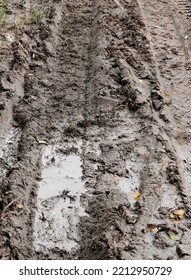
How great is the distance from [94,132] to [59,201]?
3.89ft

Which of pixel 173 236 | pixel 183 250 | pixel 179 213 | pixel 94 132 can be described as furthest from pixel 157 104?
pixel 183 250

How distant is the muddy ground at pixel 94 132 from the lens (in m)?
4.47

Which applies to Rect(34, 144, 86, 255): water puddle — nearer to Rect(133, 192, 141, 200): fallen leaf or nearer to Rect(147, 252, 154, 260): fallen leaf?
Rect(133, 192, 141, 200): fallen leaf

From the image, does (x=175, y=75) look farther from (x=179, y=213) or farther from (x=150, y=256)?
(x=150, y=256)

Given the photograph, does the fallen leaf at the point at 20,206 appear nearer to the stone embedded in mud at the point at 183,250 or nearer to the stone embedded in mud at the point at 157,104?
the stone embedded in mud at the point at 183,250

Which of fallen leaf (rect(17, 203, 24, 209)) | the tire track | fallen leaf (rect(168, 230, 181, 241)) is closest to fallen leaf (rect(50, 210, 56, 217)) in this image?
fallen leaf (rect(17, 203, 24, 209))

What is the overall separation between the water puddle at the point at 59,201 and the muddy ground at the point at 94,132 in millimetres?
11

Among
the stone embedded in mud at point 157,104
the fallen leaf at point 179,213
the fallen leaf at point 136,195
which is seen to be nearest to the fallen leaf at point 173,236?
the fallen leaf at point 179,213

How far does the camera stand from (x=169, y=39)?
7.86m

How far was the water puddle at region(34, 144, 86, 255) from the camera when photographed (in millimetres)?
4500

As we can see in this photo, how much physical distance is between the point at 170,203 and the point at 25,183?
156 centimetres

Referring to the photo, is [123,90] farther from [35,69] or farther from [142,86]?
[35,69]

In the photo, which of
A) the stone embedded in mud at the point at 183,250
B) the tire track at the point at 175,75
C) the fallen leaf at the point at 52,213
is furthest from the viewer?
the tire track at the point at 175,75

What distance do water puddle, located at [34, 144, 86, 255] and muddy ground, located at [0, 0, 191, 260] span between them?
0.04 ft
